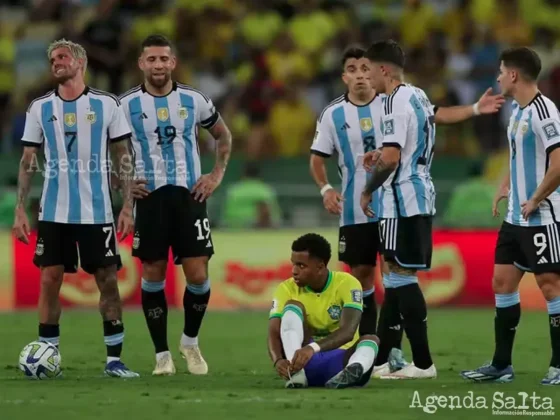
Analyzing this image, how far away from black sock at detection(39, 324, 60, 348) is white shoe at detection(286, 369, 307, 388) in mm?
2113

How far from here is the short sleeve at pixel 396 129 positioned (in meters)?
9.71

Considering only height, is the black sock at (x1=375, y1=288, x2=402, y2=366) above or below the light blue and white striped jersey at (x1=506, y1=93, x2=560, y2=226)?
below

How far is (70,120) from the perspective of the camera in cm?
1041

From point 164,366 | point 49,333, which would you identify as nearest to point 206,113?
point 164,366

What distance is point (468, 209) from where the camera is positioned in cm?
1761

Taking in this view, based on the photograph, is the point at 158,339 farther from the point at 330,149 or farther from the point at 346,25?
the point at 346,25

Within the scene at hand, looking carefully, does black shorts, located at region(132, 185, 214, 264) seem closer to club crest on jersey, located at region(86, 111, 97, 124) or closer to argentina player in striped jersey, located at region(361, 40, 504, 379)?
club crest on jersey, located at region(86, 111, 97, 124)

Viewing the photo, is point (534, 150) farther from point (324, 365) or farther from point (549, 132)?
point (324, 365)

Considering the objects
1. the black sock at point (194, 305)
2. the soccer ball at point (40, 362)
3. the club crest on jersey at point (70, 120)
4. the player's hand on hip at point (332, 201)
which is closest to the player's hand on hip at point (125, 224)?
the club crest on jersey at point (70, 120)

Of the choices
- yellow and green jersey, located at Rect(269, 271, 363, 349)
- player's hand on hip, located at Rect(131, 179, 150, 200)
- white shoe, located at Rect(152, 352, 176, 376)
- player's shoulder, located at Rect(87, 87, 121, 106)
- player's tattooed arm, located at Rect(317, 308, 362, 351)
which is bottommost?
white shoe, located at Rect(152, 352, 176, 376)

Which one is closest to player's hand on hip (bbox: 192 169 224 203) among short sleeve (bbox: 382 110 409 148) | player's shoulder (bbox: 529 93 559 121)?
short sleeve (bbox: 382 110 409 148)

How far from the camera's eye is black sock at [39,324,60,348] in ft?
34.4

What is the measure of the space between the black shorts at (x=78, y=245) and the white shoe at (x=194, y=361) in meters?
0.99

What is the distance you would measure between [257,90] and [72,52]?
9.14 m
